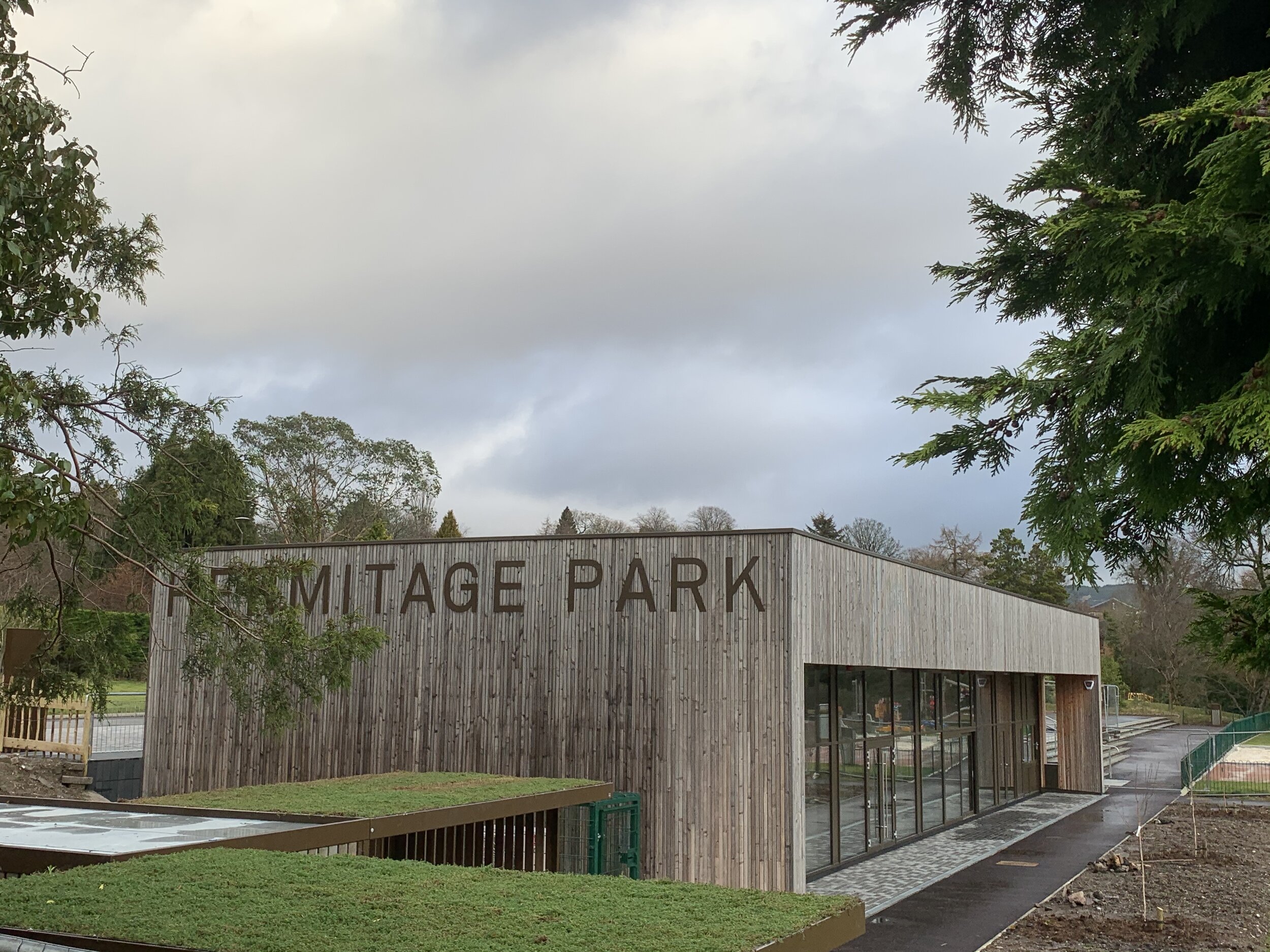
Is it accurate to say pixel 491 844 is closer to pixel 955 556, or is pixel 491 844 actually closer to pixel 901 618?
pixel 901 618

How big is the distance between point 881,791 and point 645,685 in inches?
237

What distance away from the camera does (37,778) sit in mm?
17625

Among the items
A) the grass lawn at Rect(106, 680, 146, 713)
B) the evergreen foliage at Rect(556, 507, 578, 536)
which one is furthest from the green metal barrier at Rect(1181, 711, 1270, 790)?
the evergreen foliage at Rect(556, 507, 578, 536)

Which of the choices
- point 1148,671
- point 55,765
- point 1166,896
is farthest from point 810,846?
point 1148,671

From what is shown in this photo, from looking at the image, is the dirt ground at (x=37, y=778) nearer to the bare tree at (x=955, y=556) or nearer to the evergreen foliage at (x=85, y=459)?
the evergreen foliage at (x=85, y=459)

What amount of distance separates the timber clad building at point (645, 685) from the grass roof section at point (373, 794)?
1.18 m

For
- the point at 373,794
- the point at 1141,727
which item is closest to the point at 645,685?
the point at 373,794

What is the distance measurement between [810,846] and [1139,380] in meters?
10.7

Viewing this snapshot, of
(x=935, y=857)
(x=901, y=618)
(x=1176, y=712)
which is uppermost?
(x=901, y=618)

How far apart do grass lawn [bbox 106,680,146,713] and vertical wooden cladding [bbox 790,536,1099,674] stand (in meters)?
15.9

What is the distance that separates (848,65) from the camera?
7.36 metres

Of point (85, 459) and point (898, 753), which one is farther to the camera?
point (898, 753)

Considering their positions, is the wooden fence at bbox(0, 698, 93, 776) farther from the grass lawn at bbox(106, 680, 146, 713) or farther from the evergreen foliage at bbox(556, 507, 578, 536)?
the evergreen foliage at bbox(556, 507, 578, 536)

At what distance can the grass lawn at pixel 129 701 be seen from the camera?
2958 cm
